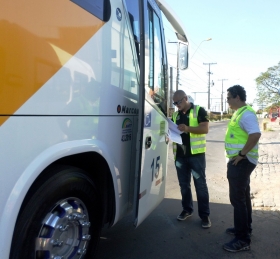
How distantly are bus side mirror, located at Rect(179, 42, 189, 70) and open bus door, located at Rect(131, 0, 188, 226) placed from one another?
11.6 inches

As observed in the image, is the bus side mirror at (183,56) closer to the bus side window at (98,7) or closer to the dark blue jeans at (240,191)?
the dark blue jeans at (240,191)

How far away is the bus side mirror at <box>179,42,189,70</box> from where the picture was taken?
168 inches

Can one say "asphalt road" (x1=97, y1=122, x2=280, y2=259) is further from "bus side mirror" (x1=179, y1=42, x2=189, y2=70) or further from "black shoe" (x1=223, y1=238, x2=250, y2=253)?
"bus side mirror" (x1=179, y1=42, x2=189, y2=70)

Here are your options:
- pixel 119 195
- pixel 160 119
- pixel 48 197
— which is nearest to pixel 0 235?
pixel 48 197

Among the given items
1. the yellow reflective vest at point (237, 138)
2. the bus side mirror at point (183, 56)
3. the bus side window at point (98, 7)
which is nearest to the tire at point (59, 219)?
the bus side window at point (98, 7)

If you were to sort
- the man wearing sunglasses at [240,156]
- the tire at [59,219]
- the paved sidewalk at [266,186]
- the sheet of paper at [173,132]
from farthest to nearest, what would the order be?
the paved sidewalk at [266,186]
the sheet of paper at [173,132]
the man wearing sunglasses at [240,156]
the tire at [59,219]

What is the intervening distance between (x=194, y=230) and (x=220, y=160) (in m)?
6.37

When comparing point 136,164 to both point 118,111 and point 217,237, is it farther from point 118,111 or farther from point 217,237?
point 217,237

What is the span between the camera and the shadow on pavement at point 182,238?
133 inches

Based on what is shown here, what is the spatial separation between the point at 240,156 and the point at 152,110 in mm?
1090

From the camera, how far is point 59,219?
2133 millimetres

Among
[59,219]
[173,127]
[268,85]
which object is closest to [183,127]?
[173,127]

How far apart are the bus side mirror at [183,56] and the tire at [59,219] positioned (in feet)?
8.05

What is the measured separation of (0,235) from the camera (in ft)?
5.41
